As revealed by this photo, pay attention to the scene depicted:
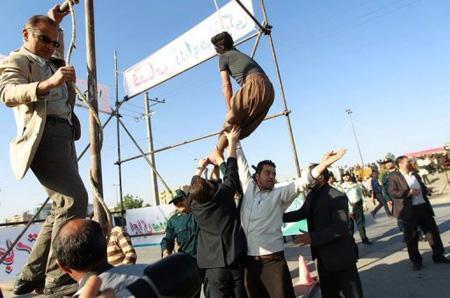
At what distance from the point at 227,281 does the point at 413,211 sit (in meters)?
3.68

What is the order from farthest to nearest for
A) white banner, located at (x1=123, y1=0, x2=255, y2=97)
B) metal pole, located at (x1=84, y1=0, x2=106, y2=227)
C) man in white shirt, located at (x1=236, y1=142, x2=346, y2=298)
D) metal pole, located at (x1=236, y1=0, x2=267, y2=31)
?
1. white banner, located at (x1=123, y1=0, x2=255, y2=97)
2. metal pole, located at (x1=236, y1=0, x2=267, y2=31)
3. man in white shirt, located at (x1=236, y1=142, x2=346, y2=298)
4. metal pole, located at (x1=84, y1=0, x2=106, y2=227)

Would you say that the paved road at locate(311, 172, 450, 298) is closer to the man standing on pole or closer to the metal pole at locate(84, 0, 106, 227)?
the metal pole at locate(84, 0, 106, 227)

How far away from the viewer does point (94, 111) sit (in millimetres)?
1930

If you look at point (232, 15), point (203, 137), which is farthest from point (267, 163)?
point (232, 15)

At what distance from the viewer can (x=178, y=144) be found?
222 inches

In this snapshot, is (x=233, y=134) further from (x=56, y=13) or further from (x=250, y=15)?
(x=250, y=15)

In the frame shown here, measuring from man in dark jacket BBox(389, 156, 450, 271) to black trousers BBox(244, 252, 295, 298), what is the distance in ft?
9.98

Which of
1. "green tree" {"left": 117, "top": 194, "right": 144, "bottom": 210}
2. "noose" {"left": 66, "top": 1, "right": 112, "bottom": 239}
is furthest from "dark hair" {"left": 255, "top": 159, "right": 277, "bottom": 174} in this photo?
"green tree" {"left": 117, "top": 194, "right": 144, "bottom": 210}

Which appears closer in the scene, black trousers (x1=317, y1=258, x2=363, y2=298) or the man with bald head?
the man with bald head

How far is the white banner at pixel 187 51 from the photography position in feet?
15.6

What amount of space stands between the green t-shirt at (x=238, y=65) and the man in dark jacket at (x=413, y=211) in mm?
3743

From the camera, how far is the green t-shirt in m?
2.63

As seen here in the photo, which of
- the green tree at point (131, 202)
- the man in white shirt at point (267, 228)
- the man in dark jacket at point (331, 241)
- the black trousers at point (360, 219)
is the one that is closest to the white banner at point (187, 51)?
the man in white shirt at point (267, 228)

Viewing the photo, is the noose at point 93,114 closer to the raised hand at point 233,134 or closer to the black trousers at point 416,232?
the raised hand at point 233,134
